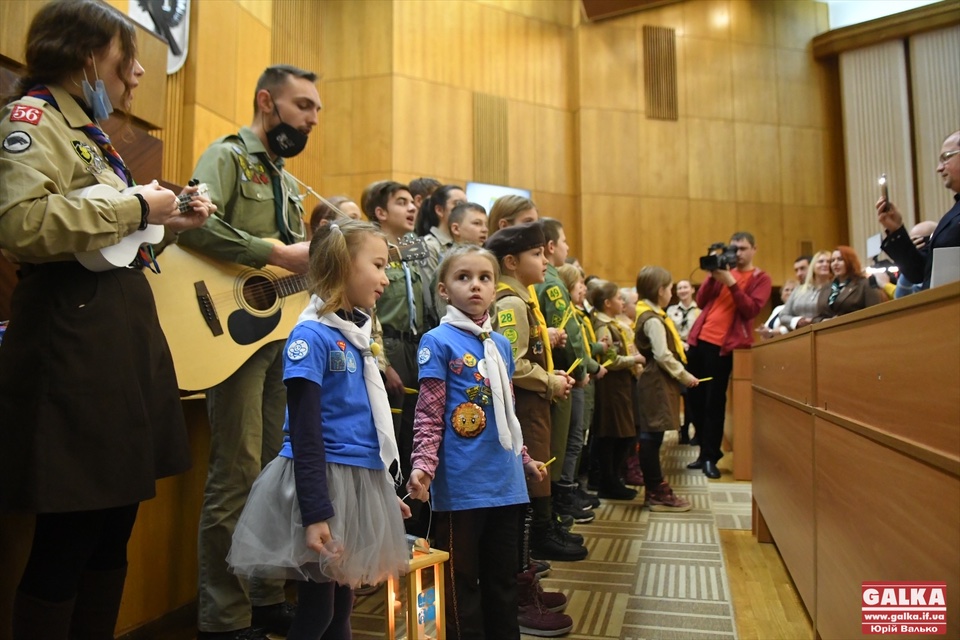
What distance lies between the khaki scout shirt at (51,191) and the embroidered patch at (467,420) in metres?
0.85

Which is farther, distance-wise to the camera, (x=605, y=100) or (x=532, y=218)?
(x=605, y=100)

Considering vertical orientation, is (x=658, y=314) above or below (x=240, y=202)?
below

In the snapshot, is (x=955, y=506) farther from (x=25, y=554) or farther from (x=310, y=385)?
(x=25, y=554)

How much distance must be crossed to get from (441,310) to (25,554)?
1.45m

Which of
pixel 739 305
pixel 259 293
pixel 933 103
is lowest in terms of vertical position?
pixel 259 293

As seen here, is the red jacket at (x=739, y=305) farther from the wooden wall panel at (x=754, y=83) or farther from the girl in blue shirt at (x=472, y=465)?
the wooden wall panel at (x=754, y=83)

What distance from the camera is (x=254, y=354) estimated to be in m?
1.98

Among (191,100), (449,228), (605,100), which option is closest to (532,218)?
(449,228)

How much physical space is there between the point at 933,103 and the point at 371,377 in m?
9.94

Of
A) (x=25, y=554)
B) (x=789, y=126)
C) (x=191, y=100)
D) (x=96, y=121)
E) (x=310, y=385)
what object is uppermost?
(x=789, y=126)

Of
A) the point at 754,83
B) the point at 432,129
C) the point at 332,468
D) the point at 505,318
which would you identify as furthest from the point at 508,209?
the point at 754,83

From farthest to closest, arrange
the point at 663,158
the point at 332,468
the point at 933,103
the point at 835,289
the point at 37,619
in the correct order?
the point at 663,158 → the point at 933,103 → the point at 835,289 → the point at 332,468 → the point at 37,619

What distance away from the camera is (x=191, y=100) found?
19.2ft

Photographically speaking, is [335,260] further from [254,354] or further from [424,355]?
[254,354]
